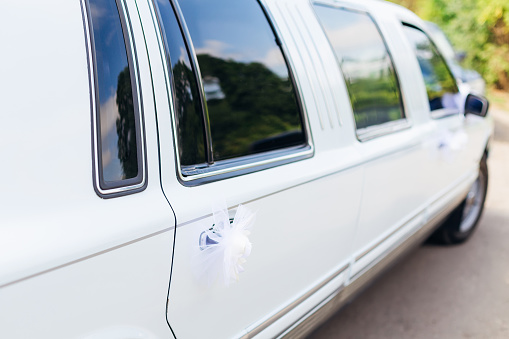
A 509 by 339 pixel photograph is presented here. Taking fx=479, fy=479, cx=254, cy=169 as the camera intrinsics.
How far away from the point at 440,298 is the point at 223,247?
2.46 metres

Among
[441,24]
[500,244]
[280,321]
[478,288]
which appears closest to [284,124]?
[280,321]

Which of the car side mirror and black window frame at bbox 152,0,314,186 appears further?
the car side mirror

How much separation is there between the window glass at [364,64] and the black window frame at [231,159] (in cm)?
42

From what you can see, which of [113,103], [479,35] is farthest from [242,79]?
[479,35]

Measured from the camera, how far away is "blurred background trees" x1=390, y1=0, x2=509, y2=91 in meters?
12.4

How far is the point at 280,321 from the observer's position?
191 centimetres

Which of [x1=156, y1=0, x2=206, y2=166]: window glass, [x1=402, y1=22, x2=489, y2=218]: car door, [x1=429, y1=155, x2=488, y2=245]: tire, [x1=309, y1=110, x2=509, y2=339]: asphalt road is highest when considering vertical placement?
[x1=156, y1=0, x2=206, y2=166]: window glass

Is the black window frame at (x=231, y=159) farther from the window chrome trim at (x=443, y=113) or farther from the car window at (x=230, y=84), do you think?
the window chrome trim at (x=443, y=113)

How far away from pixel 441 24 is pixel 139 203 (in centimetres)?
1433

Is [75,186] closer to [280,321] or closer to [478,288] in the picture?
[280,321]

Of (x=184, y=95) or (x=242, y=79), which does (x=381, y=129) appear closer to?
(x=242, y=79)

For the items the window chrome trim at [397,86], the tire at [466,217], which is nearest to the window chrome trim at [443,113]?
the window chrome trim at [397,86]

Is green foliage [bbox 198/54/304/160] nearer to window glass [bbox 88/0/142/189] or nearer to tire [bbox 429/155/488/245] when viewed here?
window glass [bbox 88/0/142/189]

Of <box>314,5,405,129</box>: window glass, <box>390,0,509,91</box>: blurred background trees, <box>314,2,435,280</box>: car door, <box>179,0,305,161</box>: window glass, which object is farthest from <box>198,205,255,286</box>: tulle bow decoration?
<box>390,0,509,91</box>: blurred background trees
